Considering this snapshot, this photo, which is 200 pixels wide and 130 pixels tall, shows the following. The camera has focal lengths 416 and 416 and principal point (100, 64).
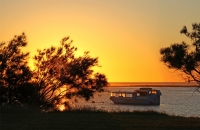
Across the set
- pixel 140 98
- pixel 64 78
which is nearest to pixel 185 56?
pixel 64 78

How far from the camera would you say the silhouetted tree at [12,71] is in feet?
98.3

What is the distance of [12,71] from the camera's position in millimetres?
30125

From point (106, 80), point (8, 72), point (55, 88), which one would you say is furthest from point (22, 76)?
point (106, 80)

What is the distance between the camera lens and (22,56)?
1212 inches

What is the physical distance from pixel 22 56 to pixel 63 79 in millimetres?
3609

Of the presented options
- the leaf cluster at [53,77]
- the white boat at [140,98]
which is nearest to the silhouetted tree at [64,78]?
the leaf cluster at [53,77]

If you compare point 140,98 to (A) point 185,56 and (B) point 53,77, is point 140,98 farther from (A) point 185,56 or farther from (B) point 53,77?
(A) point 185,56

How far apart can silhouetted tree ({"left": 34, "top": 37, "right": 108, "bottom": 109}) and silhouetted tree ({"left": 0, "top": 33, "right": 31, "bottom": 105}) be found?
1.52 metres

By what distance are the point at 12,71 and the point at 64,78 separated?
409 cm

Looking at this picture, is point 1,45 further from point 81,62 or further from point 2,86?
point 81,62

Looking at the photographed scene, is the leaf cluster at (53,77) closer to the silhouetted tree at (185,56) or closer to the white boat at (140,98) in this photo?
the silhouetted tree at (185,56)

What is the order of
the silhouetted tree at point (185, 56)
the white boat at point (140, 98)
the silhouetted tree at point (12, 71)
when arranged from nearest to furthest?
the silhouetted tree at point (185, 56) < the silhouetted tree at point (12, 71) < the white boat at point (140, 98)

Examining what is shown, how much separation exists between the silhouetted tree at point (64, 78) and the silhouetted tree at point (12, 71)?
152cm

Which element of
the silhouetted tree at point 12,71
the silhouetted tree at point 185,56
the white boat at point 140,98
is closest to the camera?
the silhouetted tree at point 185,56
